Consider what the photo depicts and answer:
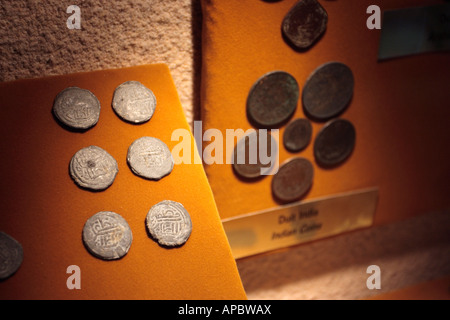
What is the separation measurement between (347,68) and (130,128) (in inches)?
29.8

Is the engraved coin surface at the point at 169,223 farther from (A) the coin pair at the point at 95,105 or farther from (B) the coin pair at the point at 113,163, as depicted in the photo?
(A) the coin pair at the point at 95,105

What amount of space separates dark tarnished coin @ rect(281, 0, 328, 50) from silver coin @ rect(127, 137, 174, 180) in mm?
518

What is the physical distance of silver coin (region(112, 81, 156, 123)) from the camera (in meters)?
1.06

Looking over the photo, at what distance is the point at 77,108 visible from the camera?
3.32 feet

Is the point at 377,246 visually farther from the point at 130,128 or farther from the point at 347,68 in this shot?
the point at 130,128

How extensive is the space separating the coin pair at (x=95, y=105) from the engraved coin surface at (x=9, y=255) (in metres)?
0.31

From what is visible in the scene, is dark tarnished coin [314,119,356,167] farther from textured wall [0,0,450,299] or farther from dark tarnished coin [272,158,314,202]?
textured wall [0,0,450,299]

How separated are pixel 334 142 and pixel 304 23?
1.53 feet

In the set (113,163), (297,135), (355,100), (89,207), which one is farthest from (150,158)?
(355,100)

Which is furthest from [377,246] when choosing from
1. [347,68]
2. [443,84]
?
[347,68]

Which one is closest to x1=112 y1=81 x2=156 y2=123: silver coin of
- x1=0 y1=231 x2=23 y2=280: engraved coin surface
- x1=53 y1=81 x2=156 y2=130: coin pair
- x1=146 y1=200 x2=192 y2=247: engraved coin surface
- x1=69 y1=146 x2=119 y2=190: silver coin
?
x1=53 y1=81 x2=156 y2=130: coin pair

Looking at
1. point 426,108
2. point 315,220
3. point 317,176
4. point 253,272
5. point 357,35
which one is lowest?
point 253,272

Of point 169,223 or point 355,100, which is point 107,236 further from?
point 355,100

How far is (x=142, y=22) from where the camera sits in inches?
44.6
